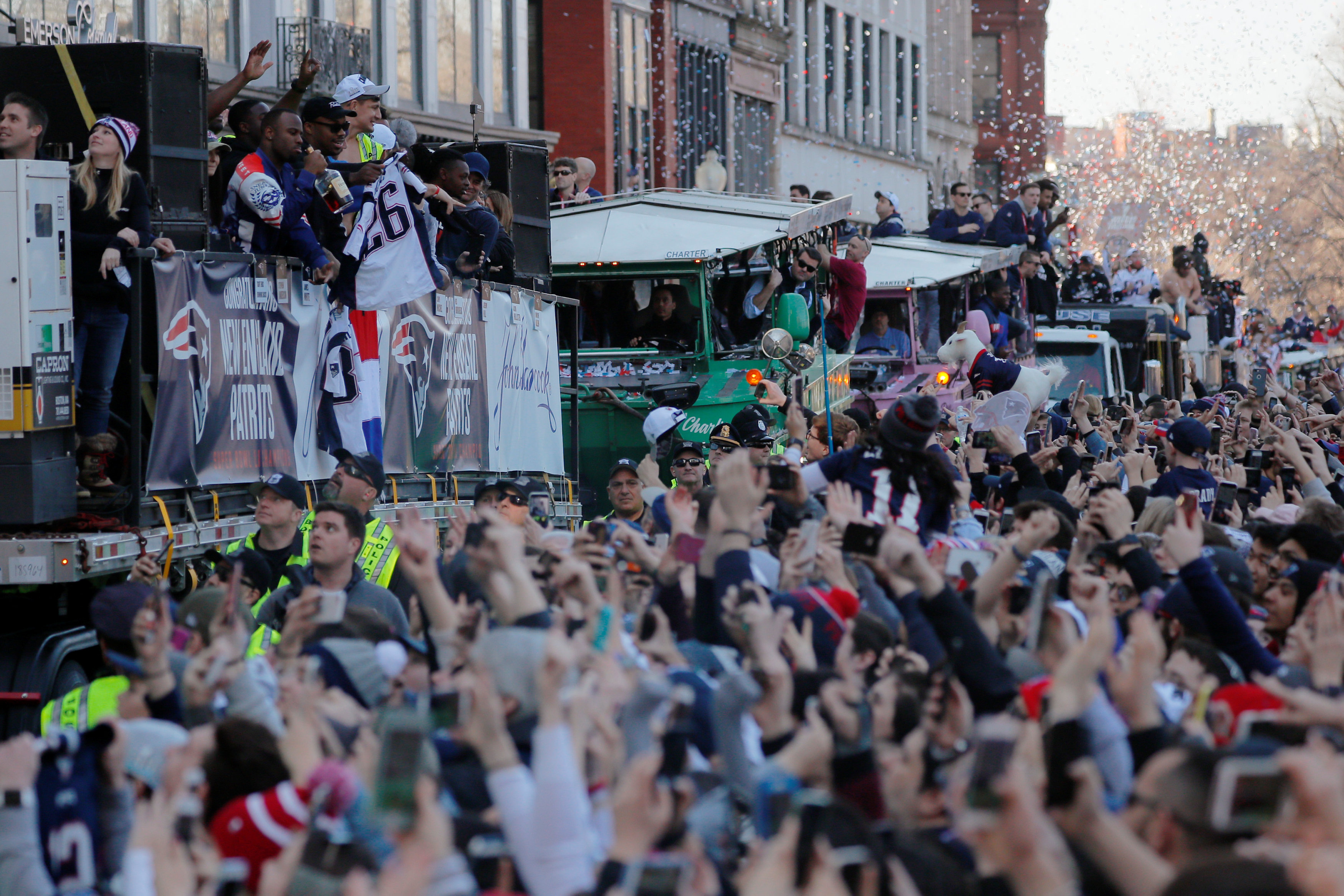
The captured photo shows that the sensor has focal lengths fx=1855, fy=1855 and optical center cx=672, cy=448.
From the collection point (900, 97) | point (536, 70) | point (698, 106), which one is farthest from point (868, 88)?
point (536, 70)

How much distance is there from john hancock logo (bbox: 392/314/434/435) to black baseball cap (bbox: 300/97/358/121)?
1.15 metres

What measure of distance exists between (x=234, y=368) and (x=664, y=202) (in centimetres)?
768

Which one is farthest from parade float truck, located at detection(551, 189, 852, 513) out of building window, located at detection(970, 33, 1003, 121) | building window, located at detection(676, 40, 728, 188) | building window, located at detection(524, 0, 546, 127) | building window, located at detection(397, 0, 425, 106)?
building window, located at detection(970, 33, 1003, 121)

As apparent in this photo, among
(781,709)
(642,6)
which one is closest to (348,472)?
(781,709)

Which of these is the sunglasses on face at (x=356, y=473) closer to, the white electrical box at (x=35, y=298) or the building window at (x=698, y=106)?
the white electrical box at (x=35, y=298)

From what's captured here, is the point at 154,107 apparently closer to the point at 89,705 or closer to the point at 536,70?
the point at 89,705

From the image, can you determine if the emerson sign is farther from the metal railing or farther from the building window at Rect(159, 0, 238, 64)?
the metal railing

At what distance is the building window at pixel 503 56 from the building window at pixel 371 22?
353 centimetres

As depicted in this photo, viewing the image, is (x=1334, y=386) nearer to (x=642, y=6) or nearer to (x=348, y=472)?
(x=348, y=472)

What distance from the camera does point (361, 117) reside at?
10.3 m

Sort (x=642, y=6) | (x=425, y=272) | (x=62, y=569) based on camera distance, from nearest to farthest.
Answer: (x=62, y=569)
(x=425, y=272)
(x=642, y=6)

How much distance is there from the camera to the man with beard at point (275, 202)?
9.20 m

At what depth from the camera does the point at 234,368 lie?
877cm

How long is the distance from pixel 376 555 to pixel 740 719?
4.49 m
